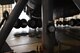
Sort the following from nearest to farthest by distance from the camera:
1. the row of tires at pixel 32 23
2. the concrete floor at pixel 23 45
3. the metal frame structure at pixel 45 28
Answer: the metal frame structure at pixel 45 28 < the concrete floor at pixel 23 45 < the row of tires at pixel 32 23

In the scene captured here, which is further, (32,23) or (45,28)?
(32,23)

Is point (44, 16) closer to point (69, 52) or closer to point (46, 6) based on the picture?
point (46, 6)

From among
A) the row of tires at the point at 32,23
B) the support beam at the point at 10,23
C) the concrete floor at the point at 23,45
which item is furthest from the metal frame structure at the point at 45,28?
the row of tires at the point at 32,23

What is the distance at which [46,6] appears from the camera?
144 cm

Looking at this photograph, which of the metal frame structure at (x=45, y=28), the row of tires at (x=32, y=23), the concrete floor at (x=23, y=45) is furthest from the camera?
the row of tires at (x=32, y=23)

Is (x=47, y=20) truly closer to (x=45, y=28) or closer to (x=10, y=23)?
(x=45, y=28)

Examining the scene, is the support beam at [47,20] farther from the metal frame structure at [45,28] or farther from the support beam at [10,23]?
the support beam at [10,23]

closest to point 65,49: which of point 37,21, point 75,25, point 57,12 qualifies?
point 57,12

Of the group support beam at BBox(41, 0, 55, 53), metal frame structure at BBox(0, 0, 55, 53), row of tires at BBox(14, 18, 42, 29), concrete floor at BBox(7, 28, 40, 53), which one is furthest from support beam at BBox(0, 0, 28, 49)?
row of tires at BBox(14, 18, 42, 29)

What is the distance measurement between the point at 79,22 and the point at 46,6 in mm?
1683

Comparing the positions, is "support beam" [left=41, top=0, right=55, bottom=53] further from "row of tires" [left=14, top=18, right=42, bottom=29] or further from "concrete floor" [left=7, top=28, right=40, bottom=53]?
"row of tires" [left=14, top=18, right=42, bottom=29]

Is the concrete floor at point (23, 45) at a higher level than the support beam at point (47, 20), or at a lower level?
lower

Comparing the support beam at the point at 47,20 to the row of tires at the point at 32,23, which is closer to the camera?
the support beam at the point at 47,20

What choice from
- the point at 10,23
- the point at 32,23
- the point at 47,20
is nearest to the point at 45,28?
the point at 47,20
